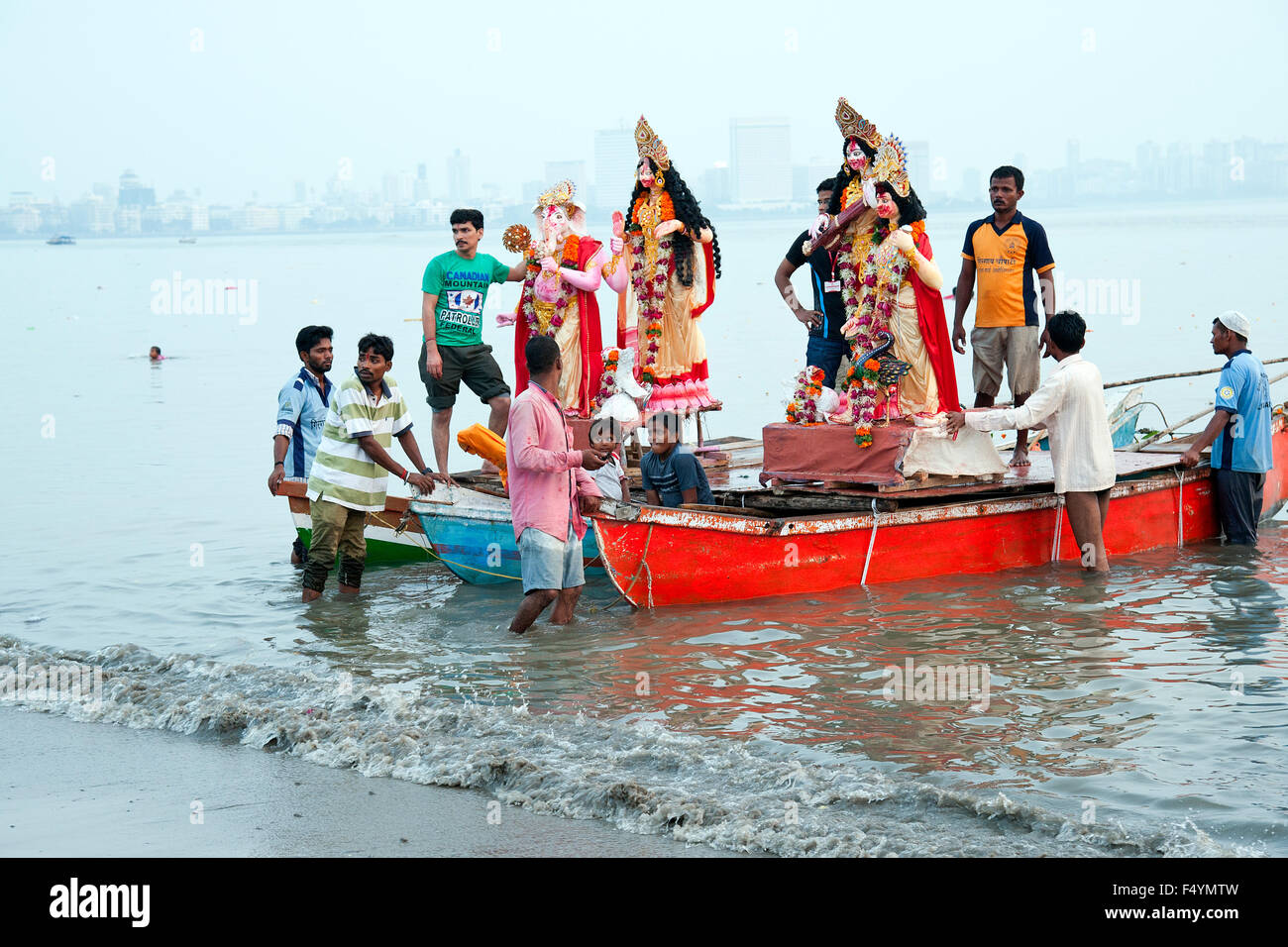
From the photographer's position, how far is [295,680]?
26.1 ft

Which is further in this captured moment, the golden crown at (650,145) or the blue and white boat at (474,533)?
the golden crown at (650,145)

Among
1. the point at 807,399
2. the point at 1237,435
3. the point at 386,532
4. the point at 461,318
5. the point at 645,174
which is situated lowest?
the point at 386,532

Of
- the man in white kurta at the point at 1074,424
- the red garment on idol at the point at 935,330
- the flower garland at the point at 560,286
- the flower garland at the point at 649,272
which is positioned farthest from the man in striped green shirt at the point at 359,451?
the man in white kurta at the point at 1074,424

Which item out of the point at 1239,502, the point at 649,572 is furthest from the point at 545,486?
the point at 1239,502

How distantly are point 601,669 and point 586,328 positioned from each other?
4.08 metres

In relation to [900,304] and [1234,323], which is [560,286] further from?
[1234,323]

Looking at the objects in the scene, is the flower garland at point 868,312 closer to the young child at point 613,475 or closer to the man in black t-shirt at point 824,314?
the man in black t-shirt at point 824,314

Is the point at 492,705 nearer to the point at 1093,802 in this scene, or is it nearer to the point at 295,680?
the point at 295,680

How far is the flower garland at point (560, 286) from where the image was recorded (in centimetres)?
1126

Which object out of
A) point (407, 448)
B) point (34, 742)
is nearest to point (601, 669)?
point (407, 448)

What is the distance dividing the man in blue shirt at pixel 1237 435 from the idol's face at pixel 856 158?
293cm

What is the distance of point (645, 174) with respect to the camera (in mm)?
11523

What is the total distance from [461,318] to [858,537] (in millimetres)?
3705
